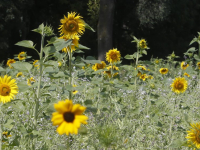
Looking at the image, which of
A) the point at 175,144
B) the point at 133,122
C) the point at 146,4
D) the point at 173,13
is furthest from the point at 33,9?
the point at 175,144

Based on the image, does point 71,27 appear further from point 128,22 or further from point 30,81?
point 128,22

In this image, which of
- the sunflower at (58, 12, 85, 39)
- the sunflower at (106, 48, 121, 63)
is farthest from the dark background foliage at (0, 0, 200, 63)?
the sunflower at (58, 12, 85, 39)

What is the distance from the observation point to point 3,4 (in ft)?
37.4

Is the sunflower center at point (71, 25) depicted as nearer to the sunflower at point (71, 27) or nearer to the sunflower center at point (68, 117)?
the sunflower at point (71, 27)

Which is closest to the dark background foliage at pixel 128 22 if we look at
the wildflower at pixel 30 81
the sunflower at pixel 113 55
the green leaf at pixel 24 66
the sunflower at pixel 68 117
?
the sunflower at pixel 113 55

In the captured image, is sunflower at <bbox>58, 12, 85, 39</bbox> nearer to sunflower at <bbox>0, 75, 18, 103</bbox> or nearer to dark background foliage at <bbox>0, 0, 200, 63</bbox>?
sunflower at <bbox>0, 75, 18, 103</bbox>

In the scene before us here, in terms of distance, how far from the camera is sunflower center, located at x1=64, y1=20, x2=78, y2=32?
211cm

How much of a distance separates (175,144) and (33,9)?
1312cm

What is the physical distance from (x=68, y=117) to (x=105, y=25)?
9589 millimetres

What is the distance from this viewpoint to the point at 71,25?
6.92 feet

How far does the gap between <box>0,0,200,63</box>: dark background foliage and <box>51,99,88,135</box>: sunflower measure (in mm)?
10981

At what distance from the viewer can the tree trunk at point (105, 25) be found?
10469 mm

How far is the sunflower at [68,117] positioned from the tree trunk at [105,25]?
916cm

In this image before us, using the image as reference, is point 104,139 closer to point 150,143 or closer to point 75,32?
point 75,32
